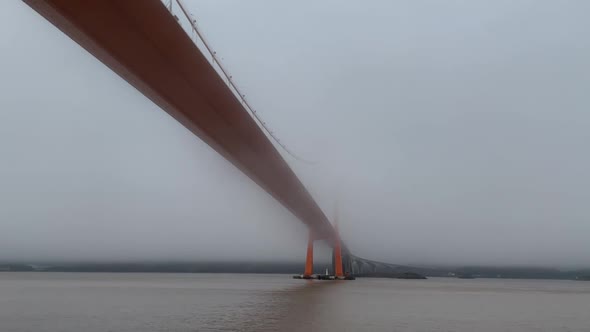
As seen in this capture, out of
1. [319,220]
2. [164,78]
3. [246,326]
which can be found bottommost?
[246,326]

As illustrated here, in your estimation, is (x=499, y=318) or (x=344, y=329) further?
(x=499, y=318)

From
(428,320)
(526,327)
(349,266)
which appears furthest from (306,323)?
(349,266)

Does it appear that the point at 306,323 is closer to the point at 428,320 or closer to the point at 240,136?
the point at 428,320

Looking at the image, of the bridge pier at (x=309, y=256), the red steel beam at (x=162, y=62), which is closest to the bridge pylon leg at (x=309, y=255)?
the bridge pier at (x=309, y=256)

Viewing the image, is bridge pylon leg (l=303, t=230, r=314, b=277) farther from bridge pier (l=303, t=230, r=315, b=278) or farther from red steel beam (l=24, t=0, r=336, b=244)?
red steel beam (l=24, t=0, r=336, b=244)

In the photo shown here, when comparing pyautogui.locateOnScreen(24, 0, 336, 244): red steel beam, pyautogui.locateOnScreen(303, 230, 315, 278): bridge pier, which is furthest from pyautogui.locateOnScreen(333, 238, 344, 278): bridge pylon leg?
pyautogui.locateOnScreen(24, 0, 336, 244): red steel beam

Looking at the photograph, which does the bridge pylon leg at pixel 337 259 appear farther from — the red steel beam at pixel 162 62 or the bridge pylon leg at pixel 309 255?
the red steel beam at pixel 162 62

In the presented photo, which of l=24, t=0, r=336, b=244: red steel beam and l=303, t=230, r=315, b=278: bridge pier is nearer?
l=24, t=0, r=336, b=244: red steel beam

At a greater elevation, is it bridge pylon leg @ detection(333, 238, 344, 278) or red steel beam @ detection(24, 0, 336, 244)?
bridge pylon leg @ detection(333, 238, 344, 278)
